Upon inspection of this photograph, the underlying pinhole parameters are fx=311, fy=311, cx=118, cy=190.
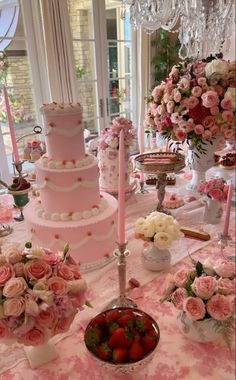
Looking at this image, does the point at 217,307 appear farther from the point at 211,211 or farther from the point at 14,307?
the point at 211,211

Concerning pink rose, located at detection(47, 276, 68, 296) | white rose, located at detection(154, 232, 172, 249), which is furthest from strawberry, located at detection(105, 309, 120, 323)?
white rose, located at detection(154, 232, 172, 249)

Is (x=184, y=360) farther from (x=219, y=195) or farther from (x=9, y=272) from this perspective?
(x=219, y=195)

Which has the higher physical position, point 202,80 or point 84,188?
point 202,80

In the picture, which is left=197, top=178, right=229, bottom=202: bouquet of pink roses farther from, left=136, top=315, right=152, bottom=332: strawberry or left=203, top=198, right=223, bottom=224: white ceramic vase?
left=136, top=315, right=152, bottom=332: strawberry

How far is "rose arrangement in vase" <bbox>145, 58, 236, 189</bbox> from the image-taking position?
1184 millimetres

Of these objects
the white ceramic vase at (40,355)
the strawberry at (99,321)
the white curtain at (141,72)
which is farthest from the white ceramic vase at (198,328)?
the white curtain at (141,72)

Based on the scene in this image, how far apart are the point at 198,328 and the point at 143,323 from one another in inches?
6.4

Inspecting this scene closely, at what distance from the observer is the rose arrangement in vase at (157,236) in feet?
3.47

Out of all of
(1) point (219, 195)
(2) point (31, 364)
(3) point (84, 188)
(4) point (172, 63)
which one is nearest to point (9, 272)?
(2) point (31, 364)

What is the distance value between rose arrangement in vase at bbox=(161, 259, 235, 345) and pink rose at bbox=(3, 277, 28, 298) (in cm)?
36

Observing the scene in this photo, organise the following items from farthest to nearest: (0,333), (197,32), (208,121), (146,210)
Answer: (146,210) < (208,121) < (197,32) < (0,333)

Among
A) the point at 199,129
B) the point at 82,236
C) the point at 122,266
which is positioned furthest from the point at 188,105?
the point at 122,266

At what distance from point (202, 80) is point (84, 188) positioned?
0.65m

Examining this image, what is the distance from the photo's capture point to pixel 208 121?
1.23 meters
